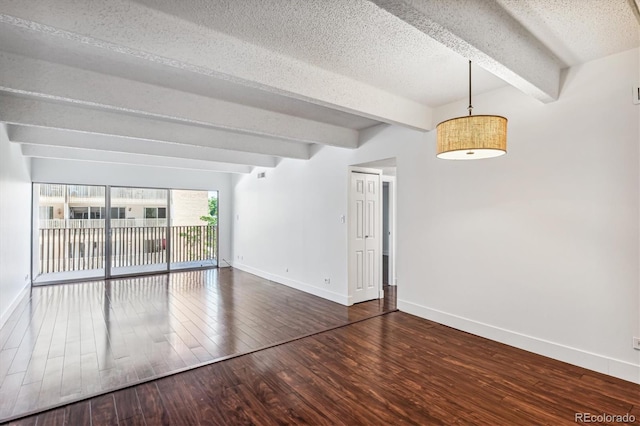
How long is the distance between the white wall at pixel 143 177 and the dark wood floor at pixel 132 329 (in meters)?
2.27

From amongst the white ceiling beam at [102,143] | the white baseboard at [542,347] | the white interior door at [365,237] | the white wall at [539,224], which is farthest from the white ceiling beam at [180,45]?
the white ceiling beam at [102,143]

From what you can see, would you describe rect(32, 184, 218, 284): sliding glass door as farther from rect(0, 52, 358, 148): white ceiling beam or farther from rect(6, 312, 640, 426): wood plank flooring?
rect(6, 312, 640, 426): wood plank flooring

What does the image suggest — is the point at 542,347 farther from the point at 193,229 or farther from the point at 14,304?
the point at 193,229

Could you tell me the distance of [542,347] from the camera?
315 centimetres

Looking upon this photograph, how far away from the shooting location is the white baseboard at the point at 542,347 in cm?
269

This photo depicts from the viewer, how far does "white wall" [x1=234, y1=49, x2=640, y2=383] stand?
2.71 metres

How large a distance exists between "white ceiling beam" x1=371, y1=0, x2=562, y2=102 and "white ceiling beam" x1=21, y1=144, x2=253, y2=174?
586 cm

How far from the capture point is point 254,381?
8.89 ft

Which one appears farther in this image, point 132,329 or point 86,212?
point 86,212

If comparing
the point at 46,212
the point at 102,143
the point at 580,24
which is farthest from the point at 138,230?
the point at 580,24

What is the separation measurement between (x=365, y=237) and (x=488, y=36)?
3581 mm

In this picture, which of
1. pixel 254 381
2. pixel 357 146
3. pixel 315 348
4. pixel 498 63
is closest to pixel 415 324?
pixel 315 348

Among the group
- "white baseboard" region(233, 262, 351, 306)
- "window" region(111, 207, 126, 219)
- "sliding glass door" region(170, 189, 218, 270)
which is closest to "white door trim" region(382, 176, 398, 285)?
"white baseboard" region(233, 262, 351, 306)

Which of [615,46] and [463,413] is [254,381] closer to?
[463,413]
